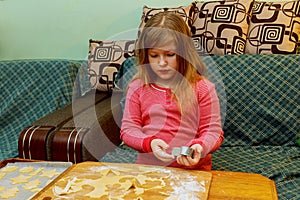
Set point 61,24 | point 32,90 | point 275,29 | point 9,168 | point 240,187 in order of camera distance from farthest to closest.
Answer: point 61,24 < point 32,90 < point 275,29 < point 9,168 < point 240,187

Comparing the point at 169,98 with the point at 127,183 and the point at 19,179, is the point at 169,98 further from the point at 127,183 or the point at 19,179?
the point at 19,179

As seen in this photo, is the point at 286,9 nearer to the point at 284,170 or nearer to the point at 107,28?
the point at 284,170

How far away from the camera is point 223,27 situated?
1.89 metres

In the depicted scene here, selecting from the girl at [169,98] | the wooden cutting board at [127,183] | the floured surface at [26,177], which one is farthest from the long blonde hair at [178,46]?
the floured surface at [26,177]

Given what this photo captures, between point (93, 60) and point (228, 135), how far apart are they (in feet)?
3.10

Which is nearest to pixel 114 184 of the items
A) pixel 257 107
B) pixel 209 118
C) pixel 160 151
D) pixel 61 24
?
pixel 160 151

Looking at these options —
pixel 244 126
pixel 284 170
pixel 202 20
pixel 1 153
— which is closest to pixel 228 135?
pixel 244 126

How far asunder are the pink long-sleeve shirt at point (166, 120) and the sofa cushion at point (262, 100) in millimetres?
455

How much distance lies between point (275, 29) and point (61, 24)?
1.42 m

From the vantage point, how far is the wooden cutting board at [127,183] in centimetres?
89

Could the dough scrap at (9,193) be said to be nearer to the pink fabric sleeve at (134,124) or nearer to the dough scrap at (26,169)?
the dough scrap at (26,169)

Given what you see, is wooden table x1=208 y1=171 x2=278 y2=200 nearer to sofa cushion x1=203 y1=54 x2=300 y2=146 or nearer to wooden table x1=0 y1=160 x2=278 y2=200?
wooden table x1=0 y1=160 x2=278 y2=200

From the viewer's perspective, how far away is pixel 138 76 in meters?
1.40

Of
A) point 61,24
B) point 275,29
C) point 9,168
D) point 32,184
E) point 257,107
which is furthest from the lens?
point 61,24
